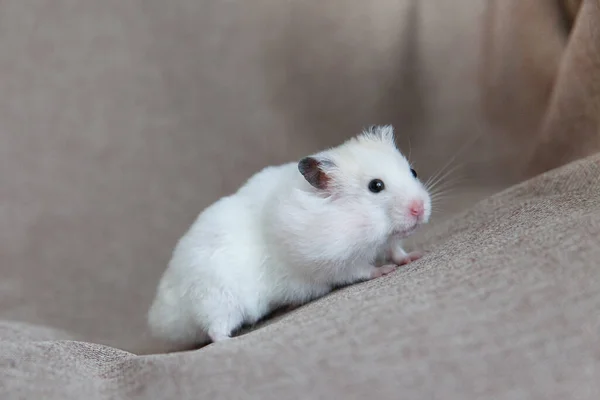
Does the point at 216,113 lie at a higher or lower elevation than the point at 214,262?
higher

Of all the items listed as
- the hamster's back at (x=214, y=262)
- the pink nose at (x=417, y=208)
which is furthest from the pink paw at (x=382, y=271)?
the hamster's back at (x=214, y=262)

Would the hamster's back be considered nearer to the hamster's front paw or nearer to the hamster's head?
the hamster's head

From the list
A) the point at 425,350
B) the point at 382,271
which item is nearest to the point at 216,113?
the point at 382,271

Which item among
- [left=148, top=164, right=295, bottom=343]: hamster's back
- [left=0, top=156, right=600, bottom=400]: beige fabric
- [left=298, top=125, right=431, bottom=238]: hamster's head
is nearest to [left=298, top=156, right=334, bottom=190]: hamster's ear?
[left=298, top=125, right=431, bottom=238]: hamster's head

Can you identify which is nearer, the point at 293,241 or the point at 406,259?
the point at 293,241

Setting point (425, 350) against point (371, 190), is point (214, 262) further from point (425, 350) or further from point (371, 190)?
point (425, 350)

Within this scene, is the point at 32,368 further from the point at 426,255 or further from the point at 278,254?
the point at 426,255

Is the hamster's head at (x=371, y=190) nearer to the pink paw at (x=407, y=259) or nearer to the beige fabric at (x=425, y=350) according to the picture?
the pink paw at (x=407, y=259)
